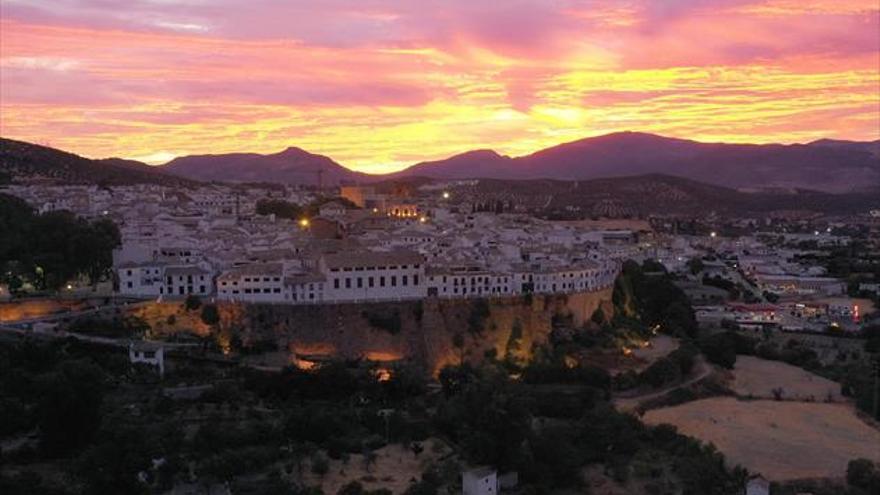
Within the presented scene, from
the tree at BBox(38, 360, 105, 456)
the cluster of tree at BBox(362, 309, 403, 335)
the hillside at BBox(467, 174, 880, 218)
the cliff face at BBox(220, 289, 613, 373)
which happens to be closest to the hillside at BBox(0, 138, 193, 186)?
the hillside at BBox(467, 174, 880, 218)

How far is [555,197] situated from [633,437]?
6906 centimetres

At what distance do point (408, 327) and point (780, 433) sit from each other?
9.86 metres

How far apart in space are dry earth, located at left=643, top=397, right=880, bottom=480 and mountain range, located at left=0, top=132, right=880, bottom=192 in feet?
223

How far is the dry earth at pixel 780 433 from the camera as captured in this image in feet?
68.1

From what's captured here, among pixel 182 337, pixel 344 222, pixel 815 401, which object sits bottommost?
pixel 815 401

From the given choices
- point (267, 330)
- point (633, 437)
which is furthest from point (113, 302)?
point (633, 437)

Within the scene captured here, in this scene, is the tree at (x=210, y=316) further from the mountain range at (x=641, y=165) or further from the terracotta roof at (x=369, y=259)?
the mountain range at (x=641, y=165)

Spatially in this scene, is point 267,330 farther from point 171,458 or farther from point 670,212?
point 670,212

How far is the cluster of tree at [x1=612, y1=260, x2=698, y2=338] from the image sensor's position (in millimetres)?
31750

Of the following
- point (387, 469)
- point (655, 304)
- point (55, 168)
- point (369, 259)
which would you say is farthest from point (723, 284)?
point (55, 168)

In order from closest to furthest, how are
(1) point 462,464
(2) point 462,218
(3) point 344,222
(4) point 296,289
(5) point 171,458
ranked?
(5) point 171,458, (1) point 462,464, (4) point 296,289, (3) point 344,222, (2) point 462,218

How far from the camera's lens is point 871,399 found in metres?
25.4

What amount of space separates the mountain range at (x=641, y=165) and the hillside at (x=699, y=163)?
0.14 m

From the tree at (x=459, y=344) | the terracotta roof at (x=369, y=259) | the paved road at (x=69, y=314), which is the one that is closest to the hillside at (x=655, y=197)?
the terracotta roof at (x=369, y=259)
